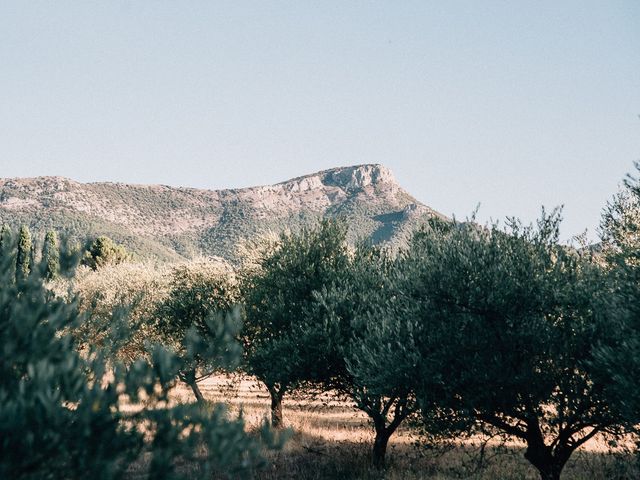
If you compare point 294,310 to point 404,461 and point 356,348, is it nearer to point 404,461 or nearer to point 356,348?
point 356,348

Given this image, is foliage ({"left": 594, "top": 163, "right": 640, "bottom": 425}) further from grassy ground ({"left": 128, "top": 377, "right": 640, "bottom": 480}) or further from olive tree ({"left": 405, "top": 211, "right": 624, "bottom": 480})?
grassy ground ({"left": 128, "top": 377, "right": 640, "bottom": 480})

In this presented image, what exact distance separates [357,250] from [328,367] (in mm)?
6297

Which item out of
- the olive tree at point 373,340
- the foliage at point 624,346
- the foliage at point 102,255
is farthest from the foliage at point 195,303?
the foliage at point 102,255

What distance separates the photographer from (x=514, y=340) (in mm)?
14398

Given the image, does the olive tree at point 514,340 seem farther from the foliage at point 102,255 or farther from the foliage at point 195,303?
the foliage at point 102,255

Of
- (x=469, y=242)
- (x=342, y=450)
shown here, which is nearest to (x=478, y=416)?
(x=469, y=242)

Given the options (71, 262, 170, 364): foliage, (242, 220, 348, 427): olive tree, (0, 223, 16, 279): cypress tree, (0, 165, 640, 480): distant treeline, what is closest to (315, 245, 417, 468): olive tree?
(0, 165, 640, 480): distant treeline

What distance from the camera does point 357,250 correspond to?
973 inches

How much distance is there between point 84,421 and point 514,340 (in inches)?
476

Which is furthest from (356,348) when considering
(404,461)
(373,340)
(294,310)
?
(404,461)

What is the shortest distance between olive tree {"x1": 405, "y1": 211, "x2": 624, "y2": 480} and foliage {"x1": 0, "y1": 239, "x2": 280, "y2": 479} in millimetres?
9999

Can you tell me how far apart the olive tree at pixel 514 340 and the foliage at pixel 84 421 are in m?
10.00

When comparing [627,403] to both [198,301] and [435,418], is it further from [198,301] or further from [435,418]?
[198,301]

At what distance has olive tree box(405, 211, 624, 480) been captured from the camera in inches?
556
